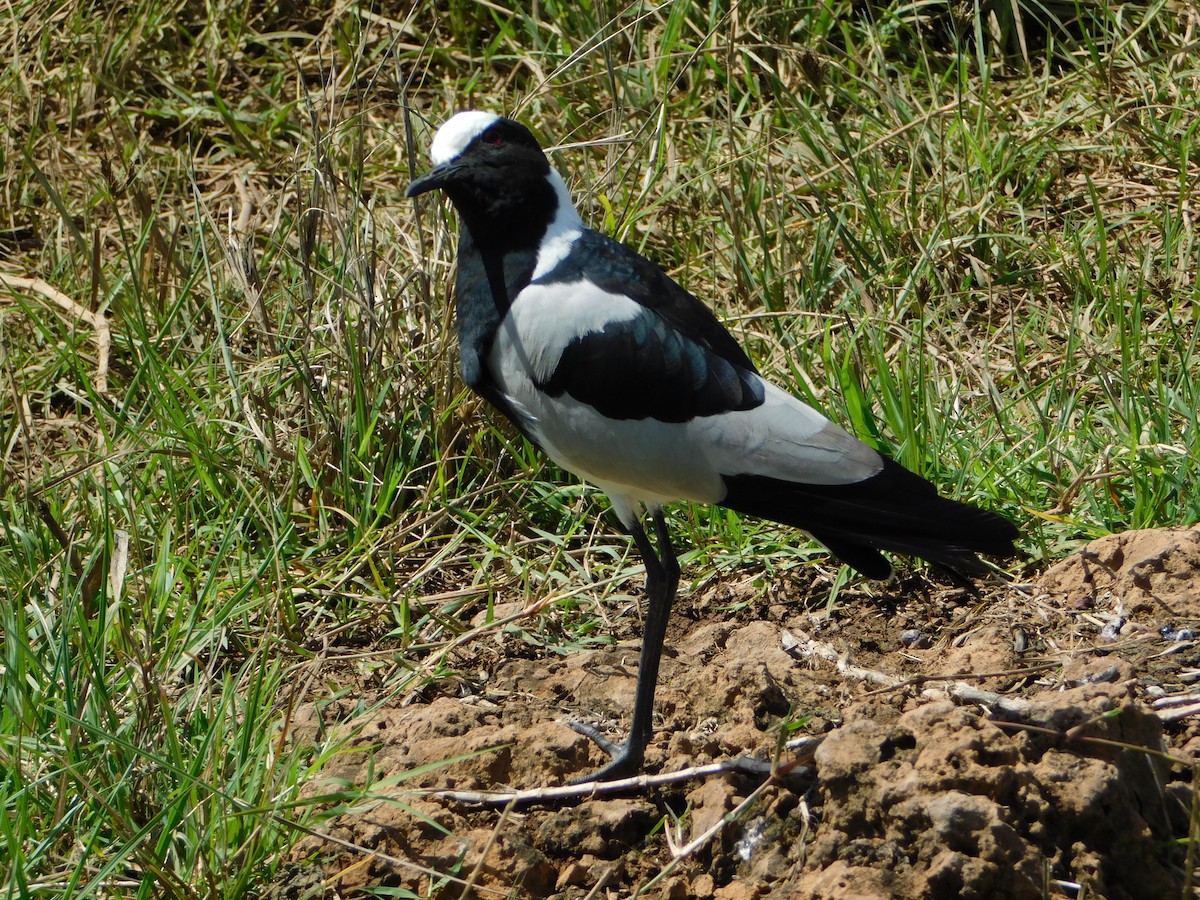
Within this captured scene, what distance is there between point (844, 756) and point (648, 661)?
66 centimetres

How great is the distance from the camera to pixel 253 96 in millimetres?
5793

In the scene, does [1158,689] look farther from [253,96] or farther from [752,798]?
[253,96]

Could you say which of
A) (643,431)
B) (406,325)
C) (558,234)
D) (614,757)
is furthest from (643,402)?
(406,325)

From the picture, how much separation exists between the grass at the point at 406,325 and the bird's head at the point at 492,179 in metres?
0.73

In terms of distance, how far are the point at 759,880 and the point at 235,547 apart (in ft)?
6.11

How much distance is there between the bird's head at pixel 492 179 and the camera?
10.4ft

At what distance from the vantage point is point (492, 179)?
3168 mm

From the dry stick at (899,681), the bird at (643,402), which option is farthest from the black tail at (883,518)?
the dry stick at (899,681)

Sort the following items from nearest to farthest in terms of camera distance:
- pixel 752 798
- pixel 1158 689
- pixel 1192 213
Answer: pixel 752 798 → pixel 1158 689 → pixel 1192 213

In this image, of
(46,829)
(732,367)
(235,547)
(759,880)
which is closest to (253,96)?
(235,547)

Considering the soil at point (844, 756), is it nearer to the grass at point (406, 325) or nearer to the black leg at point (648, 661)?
the black leg at point (648, 661)

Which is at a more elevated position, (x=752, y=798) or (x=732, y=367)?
(x=732, y=367)

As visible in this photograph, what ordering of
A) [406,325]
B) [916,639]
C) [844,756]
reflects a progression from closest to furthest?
[844,756]
[916,639]
[406,325]

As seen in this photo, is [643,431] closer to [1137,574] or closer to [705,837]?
[705,837]
